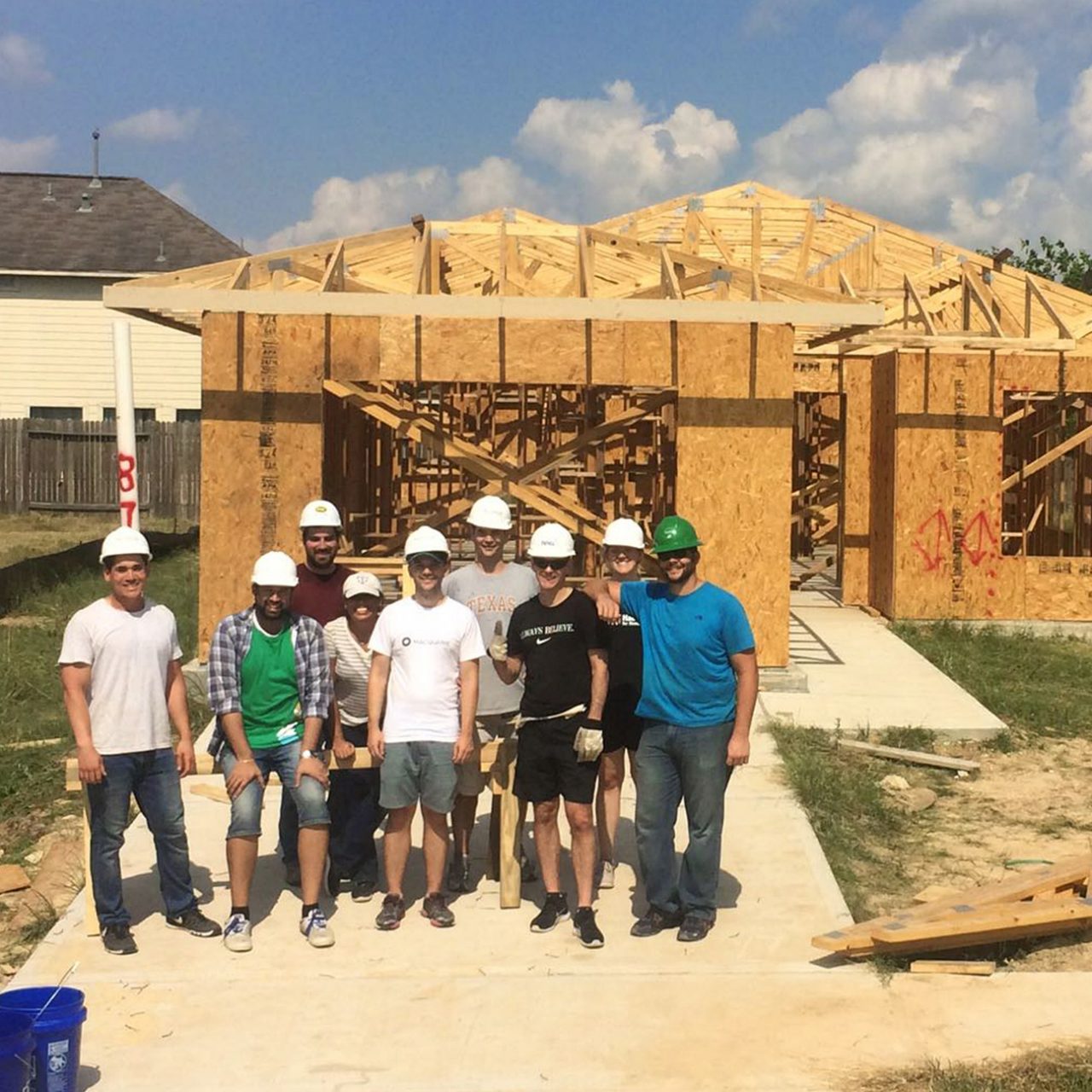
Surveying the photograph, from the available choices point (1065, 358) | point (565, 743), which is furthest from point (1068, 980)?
point (1065, 358)

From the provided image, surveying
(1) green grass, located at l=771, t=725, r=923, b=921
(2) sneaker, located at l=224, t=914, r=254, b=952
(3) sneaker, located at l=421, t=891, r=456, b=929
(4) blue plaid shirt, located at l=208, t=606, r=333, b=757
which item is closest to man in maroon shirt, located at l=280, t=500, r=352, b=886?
(4) blue plaid shirt, located at l=208, t=606, r=333, b=757

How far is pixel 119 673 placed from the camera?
18.7 feet

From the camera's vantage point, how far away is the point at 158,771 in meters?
5.87

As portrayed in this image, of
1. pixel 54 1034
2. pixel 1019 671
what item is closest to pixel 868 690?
pixel 1019 671

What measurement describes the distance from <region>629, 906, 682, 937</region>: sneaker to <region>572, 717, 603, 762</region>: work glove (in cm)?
79

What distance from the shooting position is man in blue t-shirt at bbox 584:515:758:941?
19.4 feet

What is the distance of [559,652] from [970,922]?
6.65ft

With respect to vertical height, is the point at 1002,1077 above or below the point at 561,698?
below

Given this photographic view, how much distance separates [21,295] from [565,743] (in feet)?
97.7

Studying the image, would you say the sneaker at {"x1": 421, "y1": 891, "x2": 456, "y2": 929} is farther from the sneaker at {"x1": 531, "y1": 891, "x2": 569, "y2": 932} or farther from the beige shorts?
the beige shorts

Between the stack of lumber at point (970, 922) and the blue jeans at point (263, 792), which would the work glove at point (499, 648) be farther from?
the stack of lumber at point (970, 922)

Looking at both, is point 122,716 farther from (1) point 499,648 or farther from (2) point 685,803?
(2) point 685,803

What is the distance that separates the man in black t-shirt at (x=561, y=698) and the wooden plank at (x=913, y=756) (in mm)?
4027

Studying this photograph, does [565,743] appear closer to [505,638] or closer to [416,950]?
[505,638]
